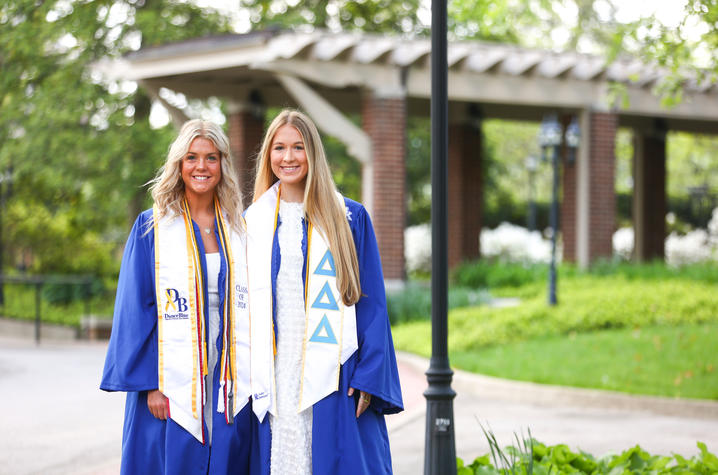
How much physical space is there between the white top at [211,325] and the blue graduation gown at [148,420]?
3cm

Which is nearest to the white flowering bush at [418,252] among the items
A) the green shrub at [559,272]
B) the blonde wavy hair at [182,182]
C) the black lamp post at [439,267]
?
the green shrub at [559,272]

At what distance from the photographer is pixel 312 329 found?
3967 mm

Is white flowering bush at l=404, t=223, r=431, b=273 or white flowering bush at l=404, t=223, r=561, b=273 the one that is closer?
white flowering bush at l=404, t=223, r=431, b=273

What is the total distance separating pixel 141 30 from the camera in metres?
21.0

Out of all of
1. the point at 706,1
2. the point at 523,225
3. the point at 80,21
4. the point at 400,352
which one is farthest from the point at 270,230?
the point at 523,225

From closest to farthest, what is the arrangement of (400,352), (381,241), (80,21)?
(400,352)
(381,241)
(80,21)

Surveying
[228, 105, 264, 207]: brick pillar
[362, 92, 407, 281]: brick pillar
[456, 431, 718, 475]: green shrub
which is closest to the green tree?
[228, 105, 264, 207]: brick pillar

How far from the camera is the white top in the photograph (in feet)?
13.2

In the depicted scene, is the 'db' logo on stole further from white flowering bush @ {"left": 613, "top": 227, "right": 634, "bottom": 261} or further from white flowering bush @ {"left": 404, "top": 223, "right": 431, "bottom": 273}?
white flowering bush @ {"left": 613, "top": 227, "right": 634, "bottom": 261}

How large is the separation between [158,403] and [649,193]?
71.0 ft

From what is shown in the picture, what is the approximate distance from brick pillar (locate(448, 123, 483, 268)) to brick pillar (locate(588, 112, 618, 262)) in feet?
9.82

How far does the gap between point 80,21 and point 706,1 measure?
49.4 ft

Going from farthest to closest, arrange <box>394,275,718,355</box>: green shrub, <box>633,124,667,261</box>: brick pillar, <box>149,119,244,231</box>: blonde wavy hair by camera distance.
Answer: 1. <box>633,124,667,261</box>: brick pillar
2. <box>394,275,718,355</box>: green shrub
3. <box>149,119,244,231</box>: blonde wavy hair

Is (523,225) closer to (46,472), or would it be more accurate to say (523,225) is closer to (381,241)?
(381,241)
